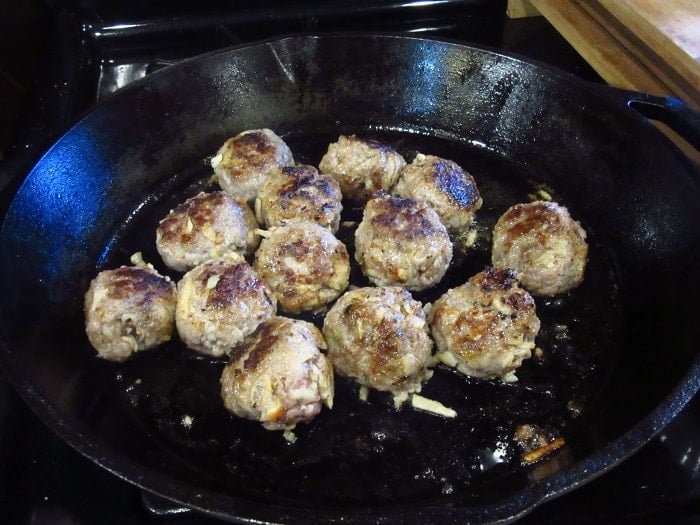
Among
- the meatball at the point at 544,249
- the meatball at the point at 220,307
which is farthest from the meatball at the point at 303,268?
the meatball at the point at 544,249

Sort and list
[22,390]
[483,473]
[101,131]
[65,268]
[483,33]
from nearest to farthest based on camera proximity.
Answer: [22,390] < [483,473] < [65,268] < [101,131] < [483,33]

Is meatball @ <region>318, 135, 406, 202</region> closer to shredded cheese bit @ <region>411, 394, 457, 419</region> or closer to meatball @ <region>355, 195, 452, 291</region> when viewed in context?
meatball @ <region>355, 195, 452, 291</region>

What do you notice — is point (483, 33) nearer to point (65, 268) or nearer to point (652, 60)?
point (652, 60)

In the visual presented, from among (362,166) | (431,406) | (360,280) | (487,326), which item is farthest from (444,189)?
(431,406)

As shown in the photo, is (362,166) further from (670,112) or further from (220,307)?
(670,112)

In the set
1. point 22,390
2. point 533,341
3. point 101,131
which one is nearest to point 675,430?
point 533,341
